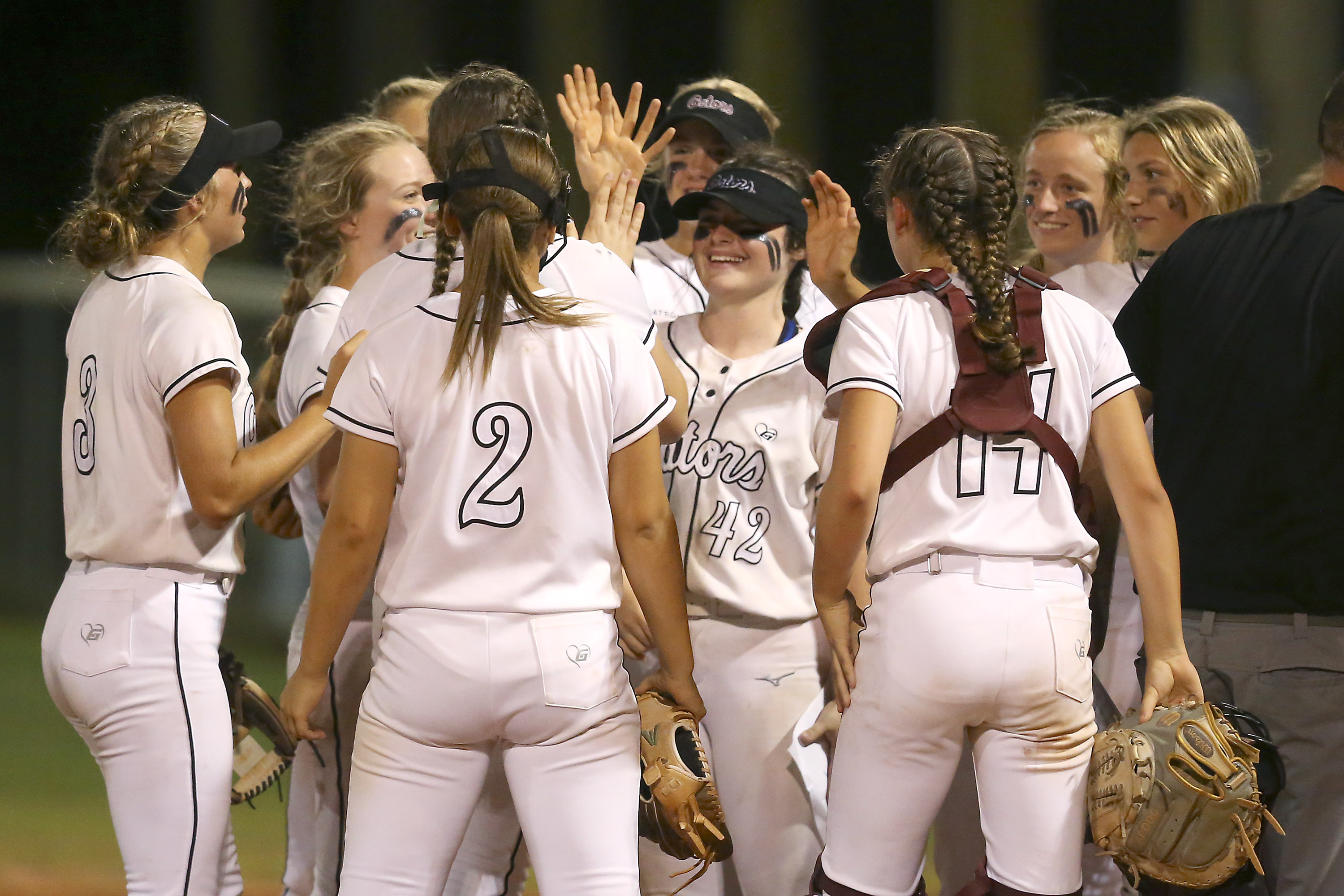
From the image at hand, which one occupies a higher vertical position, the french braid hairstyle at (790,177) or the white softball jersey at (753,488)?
the french braid hairstyle at (790,177)

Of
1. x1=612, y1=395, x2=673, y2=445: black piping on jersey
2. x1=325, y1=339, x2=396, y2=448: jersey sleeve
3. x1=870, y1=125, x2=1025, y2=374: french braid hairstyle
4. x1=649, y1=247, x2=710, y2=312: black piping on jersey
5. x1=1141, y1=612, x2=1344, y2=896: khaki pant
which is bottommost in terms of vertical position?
x1=1141, y1=612, x2=1344, y2=896: khaki pant

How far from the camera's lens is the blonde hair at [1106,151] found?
11.2 ft

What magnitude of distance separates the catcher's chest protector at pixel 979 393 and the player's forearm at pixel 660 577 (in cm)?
41

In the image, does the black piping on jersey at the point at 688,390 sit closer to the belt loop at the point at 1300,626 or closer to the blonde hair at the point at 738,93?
the blonde hair at the point at 738,93

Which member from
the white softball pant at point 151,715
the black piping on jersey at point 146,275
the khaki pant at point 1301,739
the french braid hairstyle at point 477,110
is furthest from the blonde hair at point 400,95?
the khaki pant at point 1301,739

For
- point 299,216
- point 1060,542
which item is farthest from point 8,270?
point 1060,542

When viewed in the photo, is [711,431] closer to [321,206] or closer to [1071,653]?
[1071,653]

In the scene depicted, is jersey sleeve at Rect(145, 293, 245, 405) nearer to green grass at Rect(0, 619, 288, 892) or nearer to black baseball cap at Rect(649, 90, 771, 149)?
black baseball cap at Rect(649, 90, 771, 149)

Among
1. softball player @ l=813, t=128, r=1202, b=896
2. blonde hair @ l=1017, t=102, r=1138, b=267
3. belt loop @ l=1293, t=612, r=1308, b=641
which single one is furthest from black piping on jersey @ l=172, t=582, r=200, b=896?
blonde hair @ l=1017, t=102, r=1138, b=267

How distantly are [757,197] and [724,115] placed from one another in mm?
793

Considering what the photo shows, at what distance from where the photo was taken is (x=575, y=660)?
84.0 inches

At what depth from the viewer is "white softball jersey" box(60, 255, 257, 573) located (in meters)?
2.48

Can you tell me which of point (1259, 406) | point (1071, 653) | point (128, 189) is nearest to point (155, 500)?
point (128, 189)

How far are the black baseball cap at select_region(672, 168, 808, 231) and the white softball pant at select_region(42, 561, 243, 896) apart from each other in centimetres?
142
